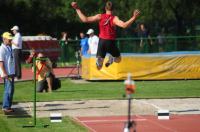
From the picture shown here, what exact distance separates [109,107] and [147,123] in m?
3.09

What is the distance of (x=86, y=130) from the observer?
44.2ft

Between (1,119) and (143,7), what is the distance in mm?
31070

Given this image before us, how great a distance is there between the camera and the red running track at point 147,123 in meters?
13.8

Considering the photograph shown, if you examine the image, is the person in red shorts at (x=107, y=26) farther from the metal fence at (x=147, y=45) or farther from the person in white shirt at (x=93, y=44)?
the metal fence at (x=147, y=45)

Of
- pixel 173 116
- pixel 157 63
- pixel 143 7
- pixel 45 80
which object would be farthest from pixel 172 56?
pixel 143 7

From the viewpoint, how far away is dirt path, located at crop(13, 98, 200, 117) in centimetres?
1666

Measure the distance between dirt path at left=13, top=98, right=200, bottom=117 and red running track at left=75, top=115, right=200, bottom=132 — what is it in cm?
81

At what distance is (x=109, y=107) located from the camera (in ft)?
57.9

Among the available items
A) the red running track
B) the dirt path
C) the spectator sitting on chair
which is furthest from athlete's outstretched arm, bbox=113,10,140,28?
the spectator sitting on chair

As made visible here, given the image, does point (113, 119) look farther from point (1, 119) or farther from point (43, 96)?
point (43, 96)

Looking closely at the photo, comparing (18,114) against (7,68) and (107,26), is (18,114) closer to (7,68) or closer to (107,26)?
(7,68)

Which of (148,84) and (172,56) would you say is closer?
(148,84)

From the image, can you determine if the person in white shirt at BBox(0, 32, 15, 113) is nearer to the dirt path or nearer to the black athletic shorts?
the dirt path

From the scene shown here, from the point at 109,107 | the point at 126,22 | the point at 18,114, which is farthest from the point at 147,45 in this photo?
the point at 126,22
